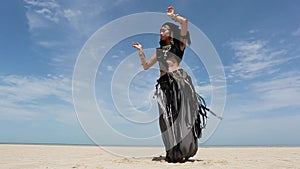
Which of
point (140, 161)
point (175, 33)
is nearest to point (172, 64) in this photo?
point (175, 33)

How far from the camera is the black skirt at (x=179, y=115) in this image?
6.31 m

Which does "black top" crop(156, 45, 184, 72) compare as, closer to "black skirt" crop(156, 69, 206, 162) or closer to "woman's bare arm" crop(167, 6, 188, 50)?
"black skirt" crop(156, 69, 206, 162)

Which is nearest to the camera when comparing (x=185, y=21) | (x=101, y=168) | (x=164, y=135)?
(x=101, y=168)

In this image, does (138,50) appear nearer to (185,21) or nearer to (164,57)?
(164,57)

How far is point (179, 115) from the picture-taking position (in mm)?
6434

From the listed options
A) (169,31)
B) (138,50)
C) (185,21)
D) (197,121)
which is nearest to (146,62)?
(138,50)

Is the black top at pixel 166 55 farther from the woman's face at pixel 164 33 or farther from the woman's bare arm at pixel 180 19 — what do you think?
the woman's bare arm at pixel 180 19

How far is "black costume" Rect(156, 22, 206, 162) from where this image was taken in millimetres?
6324

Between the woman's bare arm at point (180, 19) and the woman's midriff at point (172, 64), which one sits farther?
the woman's midriff at point (172, 64)

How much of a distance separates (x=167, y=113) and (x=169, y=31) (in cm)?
175

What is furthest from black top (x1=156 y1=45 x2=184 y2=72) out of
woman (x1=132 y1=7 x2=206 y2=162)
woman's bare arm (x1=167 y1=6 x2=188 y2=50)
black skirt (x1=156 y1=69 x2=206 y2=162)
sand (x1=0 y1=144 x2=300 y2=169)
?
sand (x1=0 y1=144 x2=300 y2=169)

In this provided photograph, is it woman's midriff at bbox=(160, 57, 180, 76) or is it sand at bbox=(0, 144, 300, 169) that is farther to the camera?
woman's midriff at bbox=(160, 57, 180, 76)

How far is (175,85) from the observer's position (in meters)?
6.54

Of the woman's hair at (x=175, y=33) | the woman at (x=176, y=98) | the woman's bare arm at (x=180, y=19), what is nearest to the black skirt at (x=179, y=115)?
the woman at (x=176, y=98)
